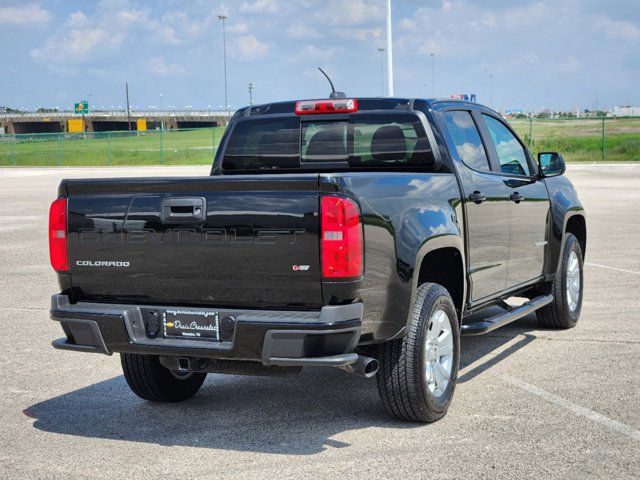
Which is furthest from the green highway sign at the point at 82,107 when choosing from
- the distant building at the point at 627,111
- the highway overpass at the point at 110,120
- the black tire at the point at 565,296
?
the black tire at the point at 565,296

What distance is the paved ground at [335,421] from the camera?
518 cm

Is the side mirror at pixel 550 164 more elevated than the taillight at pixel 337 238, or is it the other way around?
the side mirror at pixel 550 164

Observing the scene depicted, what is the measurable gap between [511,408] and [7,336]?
4.71 metres

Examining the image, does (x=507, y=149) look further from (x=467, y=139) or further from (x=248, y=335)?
(x=248, y=335)

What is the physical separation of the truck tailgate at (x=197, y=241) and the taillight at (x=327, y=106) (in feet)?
5.64

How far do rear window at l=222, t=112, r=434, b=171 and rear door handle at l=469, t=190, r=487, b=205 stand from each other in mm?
361

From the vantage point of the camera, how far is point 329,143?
22.9 ft

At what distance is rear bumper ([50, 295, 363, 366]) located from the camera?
5031 mm

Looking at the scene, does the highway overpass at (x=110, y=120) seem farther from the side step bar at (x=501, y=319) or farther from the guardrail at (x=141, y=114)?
the side step bar at (x=501, y=319)

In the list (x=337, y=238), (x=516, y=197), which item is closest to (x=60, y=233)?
(x=337, y=238)

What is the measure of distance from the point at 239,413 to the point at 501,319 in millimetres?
1930

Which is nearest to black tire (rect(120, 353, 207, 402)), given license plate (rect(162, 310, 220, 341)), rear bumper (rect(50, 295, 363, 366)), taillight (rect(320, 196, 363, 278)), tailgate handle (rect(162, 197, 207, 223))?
rear bumper (rect(50, 295, 363, 366))

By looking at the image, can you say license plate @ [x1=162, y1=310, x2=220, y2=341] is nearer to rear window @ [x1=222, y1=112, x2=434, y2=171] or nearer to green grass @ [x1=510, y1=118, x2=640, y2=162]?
rear window @ [x1=222, y1=112, x2=434, y2=171]

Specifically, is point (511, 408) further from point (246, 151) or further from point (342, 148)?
point (246, 151)
